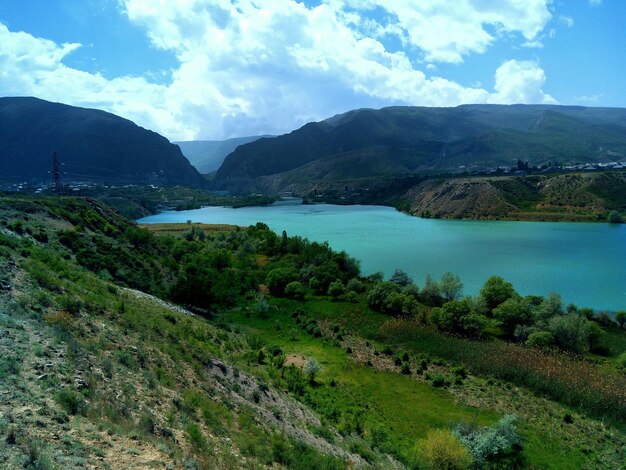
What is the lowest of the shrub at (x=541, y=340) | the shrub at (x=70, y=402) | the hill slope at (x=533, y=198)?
the shrub at (x=541, y=340)

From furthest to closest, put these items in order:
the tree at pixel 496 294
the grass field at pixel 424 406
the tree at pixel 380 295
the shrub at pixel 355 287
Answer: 1. the shrub at pixel 355 287
2. the tree at pixel 380 295
3. the tree at pixel 496 294
4. the grass field at pixel 424 406

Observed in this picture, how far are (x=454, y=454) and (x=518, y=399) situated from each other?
13.1m

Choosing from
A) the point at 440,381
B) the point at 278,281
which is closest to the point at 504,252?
the point at 278,281

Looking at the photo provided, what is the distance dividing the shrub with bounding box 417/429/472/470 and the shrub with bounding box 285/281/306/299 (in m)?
35.1

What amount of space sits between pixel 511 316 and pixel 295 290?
26.2 meters

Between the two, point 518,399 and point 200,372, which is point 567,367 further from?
point 200,372

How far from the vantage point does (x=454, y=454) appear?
18375mm

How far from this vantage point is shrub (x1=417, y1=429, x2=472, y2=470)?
18.3m

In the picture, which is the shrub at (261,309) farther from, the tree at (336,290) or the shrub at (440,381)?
the shrub at (440,381)

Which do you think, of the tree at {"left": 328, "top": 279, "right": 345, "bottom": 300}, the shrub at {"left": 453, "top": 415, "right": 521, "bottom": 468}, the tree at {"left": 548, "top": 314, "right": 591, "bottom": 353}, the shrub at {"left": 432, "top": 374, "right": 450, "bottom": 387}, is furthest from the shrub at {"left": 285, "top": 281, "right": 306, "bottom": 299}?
the shrub at {"left": 453, "top": 415, "right": 521, "bottom": 468}

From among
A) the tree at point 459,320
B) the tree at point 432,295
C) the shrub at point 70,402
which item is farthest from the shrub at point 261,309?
the shrub at point 70,402

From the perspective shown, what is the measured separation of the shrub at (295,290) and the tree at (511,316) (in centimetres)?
2404

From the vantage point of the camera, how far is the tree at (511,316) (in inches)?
1588

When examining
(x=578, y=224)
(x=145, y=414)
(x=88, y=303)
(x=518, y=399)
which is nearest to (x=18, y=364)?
(x=145, y=414)
